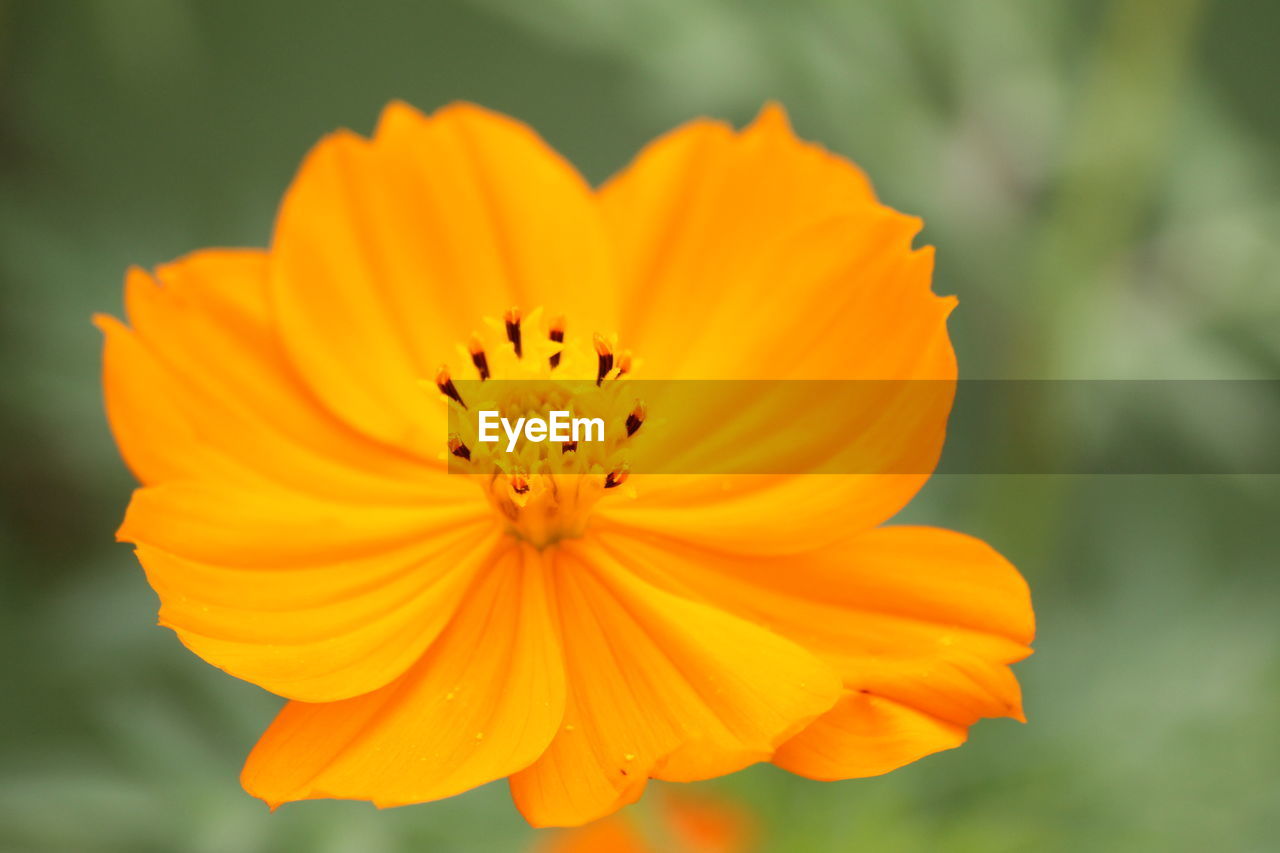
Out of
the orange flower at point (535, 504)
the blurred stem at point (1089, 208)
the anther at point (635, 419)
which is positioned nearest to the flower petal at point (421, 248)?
the orange flower at point (535, 504)

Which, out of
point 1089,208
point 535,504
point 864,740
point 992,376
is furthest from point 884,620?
point 992,376

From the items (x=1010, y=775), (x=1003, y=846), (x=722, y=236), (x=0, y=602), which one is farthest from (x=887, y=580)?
(x=0, y=602)

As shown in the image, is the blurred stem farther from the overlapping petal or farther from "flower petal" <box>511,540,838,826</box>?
"flower petal" <box>511,540,838,826</box>

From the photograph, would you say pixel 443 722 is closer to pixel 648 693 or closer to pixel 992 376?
pixel 648 693

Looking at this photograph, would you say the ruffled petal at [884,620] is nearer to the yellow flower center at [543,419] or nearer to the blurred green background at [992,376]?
the yellow flower center at [543,419]

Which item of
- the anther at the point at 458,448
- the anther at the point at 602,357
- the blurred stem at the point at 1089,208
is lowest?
the anther at the point at 458,448

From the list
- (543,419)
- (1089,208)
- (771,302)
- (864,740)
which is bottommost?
(864,740)

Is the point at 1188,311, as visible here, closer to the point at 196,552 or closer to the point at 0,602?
the point at 196,552
